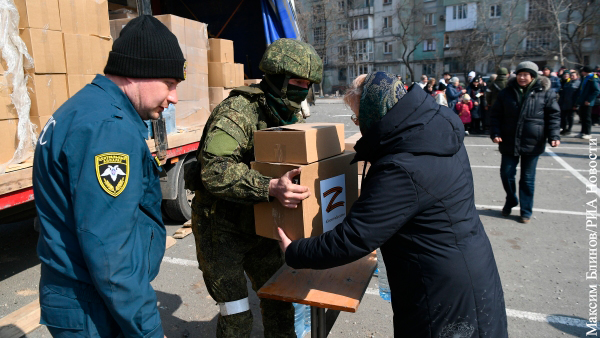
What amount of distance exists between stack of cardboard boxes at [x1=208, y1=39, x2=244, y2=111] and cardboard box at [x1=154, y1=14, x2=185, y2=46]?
958 millimetres

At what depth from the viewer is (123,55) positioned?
139 cm

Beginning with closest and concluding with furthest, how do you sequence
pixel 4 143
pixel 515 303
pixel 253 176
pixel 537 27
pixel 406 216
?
pixel 406 216, pixel 253 176, pixel 4 143, pixel 515 303, pixel 537 27

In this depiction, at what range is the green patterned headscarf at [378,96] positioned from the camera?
158 centimetres

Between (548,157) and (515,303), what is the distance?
6.69 metres

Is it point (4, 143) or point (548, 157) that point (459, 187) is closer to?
point (4, 143)

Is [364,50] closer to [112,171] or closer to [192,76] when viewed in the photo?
[192,76]

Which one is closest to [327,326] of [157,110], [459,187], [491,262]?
[491,262]

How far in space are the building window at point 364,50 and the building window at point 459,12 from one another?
9.30 metres

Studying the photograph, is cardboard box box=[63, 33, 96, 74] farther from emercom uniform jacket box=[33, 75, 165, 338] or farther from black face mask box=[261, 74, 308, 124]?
emercom uniform jacket box=[33, 75, 165, 338]

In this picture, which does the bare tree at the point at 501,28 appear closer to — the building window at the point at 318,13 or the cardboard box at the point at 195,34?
the building window at the point at 318,13

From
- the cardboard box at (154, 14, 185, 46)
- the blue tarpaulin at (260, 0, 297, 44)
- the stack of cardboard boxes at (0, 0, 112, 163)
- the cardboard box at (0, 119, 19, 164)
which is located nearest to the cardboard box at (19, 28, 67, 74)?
the stack of cardboard boxes at (0, 0, 112, 163)

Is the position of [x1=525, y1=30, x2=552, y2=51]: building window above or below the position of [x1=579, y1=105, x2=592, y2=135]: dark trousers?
above

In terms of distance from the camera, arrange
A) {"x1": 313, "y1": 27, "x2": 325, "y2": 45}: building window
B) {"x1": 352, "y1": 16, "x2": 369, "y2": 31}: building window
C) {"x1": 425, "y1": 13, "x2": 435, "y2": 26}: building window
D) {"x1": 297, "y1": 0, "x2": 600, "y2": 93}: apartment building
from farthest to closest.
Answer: {"x1": 352, "y1": 16, "x2": 369, "y2": 31}: building window
{"x1": 425, "y1": 13, "x2": 435, "y2": 26}: building window
{"x1": 313, "y1": 27, "x2": 325, "y2": 45}: building window
{"x1": 297, "y1": 0, "x2": 600, "y2": 93}: apartment building

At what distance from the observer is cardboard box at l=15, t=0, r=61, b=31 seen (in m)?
2.98
